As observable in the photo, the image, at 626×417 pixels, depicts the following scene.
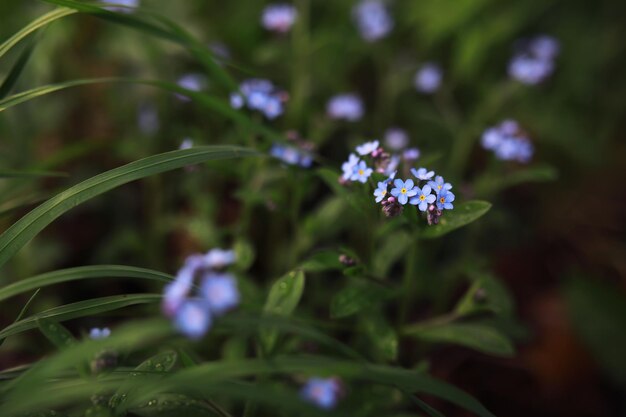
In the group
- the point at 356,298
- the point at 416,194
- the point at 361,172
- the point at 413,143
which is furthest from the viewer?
Result: the point at 413,143

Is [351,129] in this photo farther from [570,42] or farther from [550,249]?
[570,42]

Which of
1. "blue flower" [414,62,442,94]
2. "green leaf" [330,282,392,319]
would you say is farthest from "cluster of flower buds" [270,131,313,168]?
"blue flower" [414,62,442,94]

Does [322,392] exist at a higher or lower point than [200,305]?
lower

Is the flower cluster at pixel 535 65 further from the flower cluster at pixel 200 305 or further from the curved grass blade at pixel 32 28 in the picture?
the flower cluster at pixel 200 305

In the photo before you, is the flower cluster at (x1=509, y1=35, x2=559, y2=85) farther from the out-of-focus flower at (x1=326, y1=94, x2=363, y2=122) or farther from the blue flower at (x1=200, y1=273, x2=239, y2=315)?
the blue flower at (x1=200, y1=273, x2=239, y2=315)

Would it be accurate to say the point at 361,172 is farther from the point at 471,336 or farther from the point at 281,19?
the point at 281,19

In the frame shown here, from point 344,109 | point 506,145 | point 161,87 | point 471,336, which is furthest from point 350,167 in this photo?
point 344,109

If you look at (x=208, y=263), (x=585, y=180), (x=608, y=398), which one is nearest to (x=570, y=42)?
(x=585, y=180)
